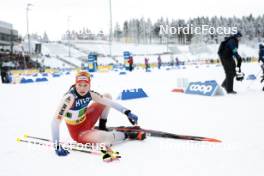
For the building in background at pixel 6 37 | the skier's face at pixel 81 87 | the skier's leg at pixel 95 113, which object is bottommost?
the skier's leg at pixel 95 113

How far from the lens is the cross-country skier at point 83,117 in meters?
4.78

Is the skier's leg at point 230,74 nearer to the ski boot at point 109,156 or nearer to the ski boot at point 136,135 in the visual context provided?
the ski boot at point 136,135

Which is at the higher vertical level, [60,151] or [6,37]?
[6,37]

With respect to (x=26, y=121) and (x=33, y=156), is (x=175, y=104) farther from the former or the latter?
(x=33, y=156)

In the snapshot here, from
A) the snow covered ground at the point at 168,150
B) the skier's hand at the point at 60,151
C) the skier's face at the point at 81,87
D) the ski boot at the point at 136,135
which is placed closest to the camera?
the snow covered ground at the point at 168,150

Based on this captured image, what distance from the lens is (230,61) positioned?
11.0m

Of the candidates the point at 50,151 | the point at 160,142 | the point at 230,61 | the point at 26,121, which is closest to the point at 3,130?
the point at 26,121

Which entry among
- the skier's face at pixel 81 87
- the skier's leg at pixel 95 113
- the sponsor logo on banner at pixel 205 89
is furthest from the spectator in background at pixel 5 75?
the skier's face at pixel 81 87

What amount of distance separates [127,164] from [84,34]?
11038 centimetres

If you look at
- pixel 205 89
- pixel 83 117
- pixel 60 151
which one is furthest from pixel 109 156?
pixel 205 89

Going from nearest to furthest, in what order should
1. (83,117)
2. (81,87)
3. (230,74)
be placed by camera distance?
1. (81,87)
2. (83,117)
3. (230,74)

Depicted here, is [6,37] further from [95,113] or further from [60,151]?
[60,151]

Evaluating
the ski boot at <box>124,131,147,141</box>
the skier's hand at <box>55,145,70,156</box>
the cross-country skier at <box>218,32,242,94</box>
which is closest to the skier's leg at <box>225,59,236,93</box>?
the cross-country skier at <box>218,32,242,94</box>

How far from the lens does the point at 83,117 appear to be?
204 inches
